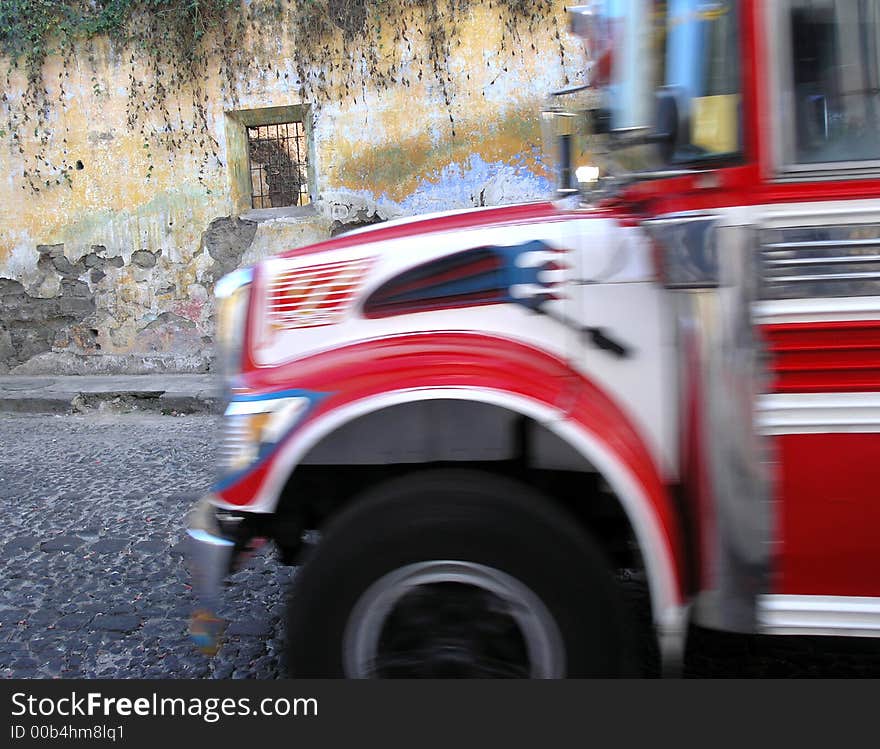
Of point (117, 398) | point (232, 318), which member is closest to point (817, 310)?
point (232, 318)

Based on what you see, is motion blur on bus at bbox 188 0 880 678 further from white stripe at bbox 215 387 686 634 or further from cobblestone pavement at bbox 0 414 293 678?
cobblestone pavement at bbox 0 414 293 678

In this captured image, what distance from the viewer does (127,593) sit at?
338cm

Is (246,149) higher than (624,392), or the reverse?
(246,149)

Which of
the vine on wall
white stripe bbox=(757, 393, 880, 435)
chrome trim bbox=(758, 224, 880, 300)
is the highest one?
the vine on wall

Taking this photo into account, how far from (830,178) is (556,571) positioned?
43.4 inches

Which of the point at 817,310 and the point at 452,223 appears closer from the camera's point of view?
the point at 817,310

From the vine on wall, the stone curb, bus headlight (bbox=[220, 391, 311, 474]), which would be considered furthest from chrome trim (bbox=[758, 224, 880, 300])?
the vine on wall

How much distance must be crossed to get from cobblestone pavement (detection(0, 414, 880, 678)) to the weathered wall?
3.32 metres

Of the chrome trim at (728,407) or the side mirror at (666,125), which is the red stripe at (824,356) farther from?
the side mirror at (666,125)

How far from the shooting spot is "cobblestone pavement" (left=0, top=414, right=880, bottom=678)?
274 cm

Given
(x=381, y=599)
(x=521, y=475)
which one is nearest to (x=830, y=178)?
(x=521, y=475)

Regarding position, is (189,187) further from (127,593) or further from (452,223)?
(452,223)

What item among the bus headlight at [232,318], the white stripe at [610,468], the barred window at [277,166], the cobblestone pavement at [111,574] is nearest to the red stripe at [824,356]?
the white stripe at [610,468]

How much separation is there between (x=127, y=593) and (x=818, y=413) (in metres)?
2.98
